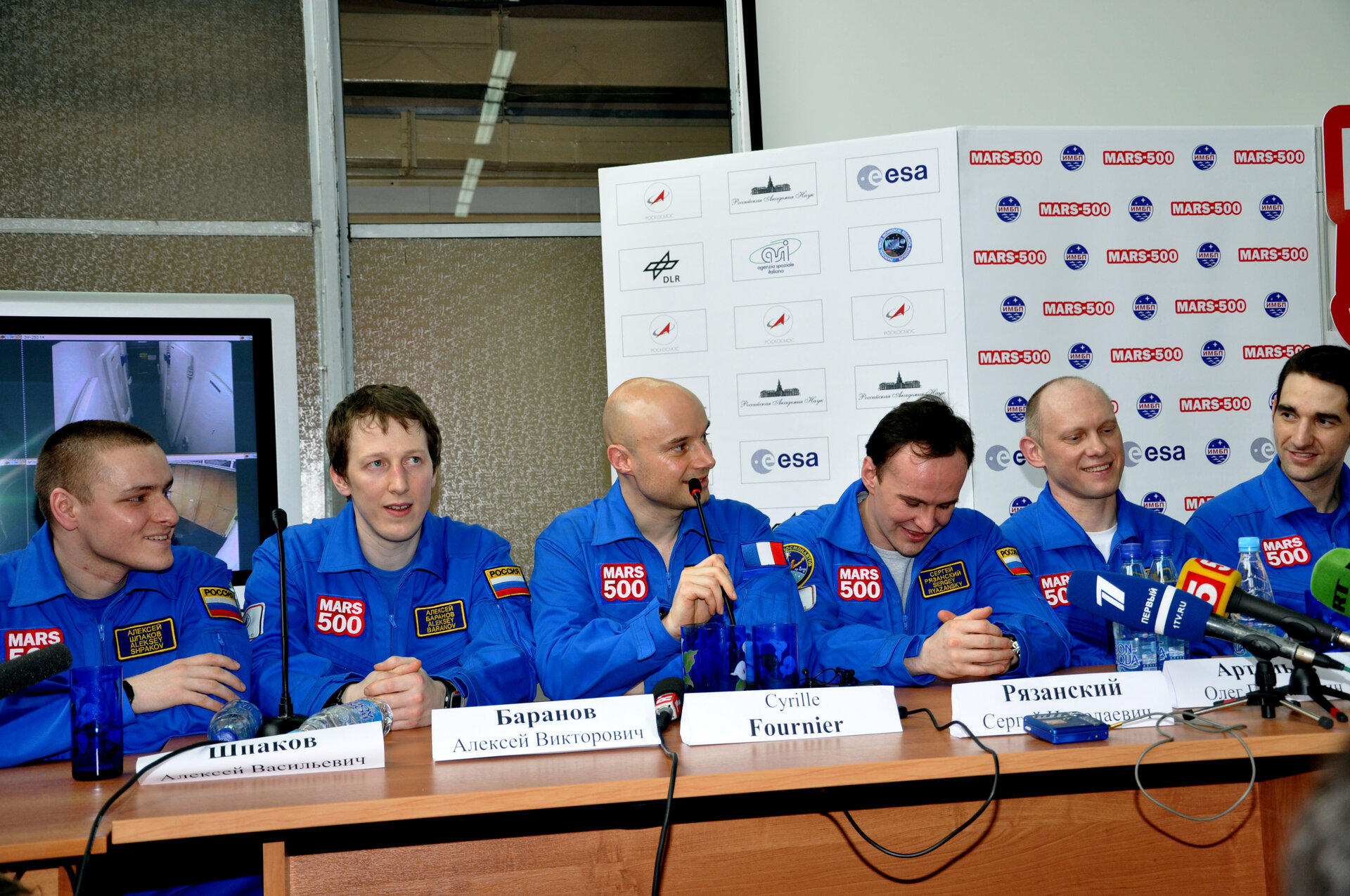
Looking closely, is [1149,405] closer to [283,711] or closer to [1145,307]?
[1145,307]

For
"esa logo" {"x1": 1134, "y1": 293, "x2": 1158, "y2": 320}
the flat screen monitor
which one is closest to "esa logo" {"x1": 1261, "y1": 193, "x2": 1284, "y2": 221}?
"esa logo" {"x1": 1134, "y1": 293, "x2": 1158, "y2": 320}

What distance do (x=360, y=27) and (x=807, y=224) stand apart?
185 centimetres

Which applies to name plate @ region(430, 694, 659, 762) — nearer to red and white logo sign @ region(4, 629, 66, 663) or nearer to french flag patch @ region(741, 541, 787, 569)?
french flag patch @ region(741, 541, 787, 569)

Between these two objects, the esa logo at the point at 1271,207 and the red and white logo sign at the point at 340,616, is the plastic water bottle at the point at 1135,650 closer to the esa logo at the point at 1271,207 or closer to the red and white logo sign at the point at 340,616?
the red and white logo sign at the point at 340,616

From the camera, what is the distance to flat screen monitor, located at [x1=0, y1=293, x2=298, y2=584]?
3250 mm

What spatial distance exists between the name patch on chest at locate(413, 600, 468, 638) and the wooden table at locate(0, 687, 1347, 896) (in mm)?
573

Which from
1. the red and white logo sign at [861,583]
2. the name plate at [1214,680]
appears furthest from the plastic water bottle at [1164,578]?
the red and white logo sign at [861,583]

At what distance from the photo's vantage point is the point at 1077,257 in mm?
3688

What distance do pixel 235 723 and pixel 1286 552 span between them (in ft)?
8.63

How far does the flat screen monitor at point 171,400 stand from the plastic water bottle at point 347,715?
1.75 meters

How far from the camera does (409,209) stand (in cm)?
391

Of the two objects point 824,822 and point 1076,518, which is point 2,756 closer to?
point 824,822

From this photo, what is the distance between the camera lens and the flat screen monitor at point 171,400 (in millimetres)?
3250

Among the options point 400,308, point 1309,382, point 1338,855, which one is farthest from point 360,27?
point 1338,855
